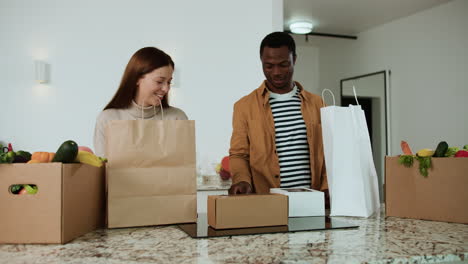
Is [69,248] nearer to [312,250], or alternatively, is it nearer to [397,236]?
[312,250]

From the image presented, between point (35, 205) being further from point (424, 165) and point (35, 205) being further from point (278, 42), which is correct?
point (278, 42)

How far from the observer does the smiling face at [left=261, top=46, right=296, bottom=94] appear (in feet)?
5.79

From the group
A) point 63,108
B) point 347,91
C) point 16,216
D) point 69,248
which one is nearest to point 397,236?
point 69,248

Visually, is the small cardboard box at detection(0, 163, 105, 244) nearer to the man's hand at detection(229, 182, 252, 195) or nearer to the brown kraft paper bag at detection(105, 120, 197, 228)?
→ the brown kraft paper bag at detection(105, 120, 197, 228)

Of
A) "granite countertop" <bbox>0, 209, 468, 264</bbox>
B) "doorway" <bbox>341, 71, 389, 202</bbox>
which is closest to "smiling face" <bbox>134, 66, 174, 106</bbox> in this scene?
"granite countertop" <bbox>0, 209, 468, 264</bbox>

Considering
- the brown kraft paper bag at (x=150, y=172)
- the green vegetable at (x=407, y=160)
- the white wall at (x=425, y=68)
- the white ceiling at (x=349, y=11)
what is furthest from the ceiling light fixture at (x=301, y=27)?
the brown kraft paper bag at (x=150, y=172)

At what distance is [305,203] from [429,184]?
0.34m

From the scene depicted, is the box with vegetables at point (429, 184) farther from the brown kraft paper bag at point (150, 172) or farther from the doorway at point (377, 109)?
the doorway at point (377, 109)

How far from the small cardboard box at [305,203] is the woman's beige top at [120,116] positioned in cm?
75

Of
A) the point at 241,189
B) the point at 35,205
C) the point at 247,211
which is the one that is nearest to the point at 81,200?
the point at 35,205

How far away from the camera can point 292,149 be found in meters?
1.79

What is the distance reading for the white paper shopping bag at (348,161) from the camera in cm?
129

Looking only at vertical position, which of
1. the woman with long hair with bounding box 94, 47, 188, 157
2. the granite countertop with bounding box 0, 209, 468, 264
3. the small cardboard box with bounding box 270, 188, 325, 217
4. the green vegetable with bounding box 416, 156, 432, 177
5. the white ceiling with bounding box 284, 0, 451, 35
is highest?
the white ceiling with bounding box 284, 0, 451, 35

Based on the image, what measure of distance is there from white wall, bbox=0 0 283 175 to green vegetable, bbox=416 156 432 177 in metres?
2.27
